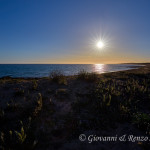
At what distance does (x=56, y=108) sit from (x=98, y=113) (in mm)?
1724

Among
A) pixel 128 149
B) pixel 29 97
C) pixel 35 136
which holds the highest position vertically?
pixel 29 97

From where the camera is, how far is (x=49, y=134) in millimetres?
2791

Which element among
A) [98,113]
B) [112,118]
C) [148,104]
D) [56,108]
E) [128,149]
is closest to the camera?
[128,149]

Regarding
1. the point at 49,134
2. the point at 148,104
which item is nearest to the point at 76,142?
the point at 49,134

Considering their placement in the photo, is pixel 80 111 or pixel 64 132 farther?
pixel 80 111

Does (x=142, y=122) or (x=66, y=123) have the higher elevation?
(x=142, y=122)

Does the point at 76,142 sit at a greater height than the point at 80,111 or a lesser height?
lesser

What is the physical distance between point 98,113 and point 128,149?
4.68 feet

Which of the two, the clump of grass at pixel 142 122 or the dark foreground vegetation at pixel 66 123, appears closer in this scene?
the dark foreground vegetation at pixel 66 123

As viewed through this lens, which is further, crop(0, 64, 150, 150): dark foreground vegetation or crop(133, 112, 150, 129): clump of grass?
crop(133, 112, 150, 129): clump of grass

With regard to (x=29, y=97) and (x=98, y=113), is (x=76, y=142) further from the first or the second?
(x=29, y=97)

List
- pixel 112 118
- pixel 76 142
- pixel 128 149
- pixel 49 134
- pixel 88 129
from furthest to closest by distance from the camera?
pixel 112 118
pixel 88 129
pixel 49 134
pixel 76 142
pixel 128 149

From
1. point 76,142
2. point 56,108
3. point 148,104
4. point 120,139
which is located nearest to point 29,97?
point 56,108

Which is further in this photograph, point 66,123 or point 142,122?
point 66,123
